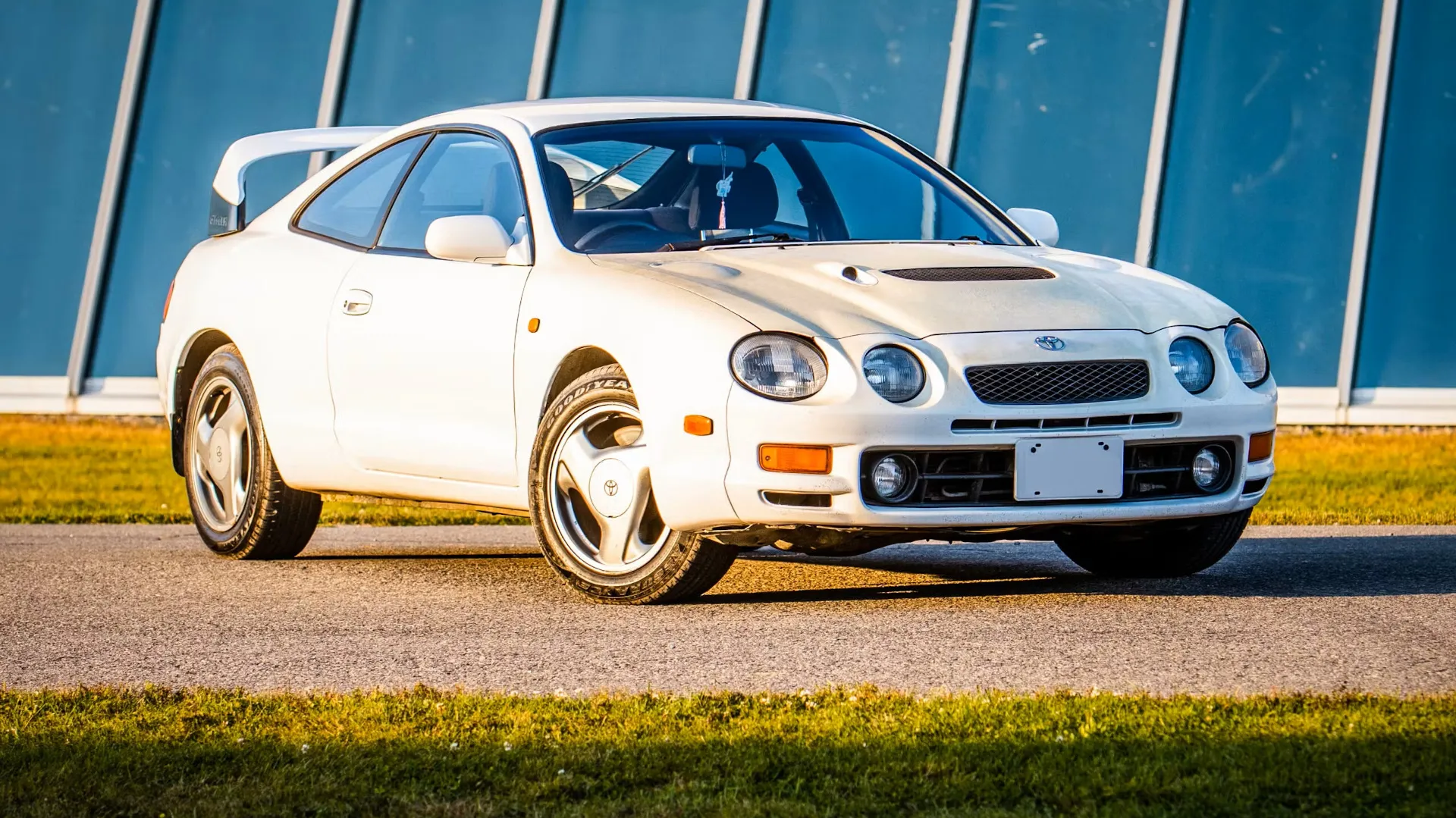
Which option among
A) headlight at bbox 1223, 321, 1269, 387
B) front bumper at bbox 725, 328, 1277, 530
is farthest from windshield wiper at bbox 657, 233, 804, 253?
headlight at bbox 1223, 321, 1269, 387

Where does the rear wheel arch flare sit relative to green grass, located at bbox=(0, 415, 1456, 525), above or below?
above

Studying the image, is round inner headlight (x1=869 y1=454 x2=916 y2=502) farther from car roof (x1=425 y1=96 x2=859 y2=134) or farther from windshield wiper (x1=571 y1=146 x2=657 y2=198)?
car roof (x1=425 y1=96 x2=859 y2=134)

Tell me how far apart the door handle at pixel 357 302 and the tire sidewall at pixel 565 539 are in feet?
3.66

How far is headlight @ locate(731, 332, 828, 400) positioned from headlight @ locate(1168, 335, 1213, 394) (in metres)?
1.12

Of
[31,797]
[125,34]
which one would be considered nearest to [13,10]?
[125,34]

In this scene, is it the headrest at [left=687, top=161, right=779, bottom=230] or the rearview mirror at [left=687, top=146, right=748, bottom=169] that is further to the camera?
the rearview mirror at [left=687, top=146, right=748, bottom=169]

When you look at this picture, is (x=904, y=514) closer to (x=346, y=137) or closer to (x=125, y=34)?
(x=346, y=137)

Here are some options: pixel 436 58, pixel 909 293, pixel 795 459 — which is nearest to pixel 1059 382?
pixel 909 293

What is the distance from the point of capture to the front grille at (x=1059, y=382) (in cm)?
595

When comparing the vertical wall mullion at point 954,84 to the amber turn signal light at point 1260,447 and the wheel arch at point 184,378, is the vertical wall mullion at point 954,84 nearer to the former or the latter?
the wheel arch at point 184,378

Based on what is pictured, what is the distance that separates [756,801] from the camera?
12.6 ft

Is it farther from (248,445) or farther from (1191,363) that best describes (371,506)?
(1191,363)

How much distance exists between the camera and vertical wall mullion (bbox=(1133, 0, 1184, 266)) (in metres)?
16.2

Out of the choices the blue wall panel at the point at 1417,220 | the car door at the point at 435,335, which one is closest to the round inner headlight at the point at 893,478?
the car door at the point at 435,335
